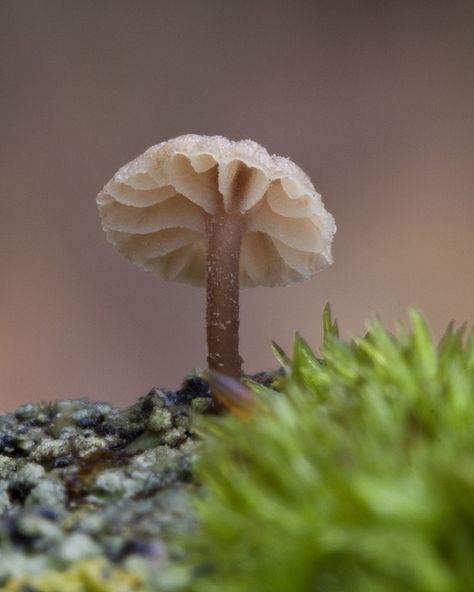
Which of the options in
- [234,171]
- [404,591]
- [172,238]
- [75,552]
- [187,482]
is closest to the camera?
[404,591]

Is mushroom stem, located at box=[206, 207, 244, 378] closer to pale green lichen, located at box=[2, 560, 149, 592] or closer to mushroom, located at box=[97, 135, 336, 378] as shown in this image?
mushroom, located at box=[97, 135, 336, 378]

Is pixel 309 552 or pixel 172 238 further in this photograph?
pixel 172 238

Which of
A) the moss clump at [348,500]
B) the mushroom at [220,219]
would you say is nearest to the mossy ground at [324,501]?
the moss clump at [348,500]

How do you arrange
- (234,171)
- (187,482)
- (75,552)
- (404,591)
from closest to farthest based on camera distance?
(404,591)
(75,552)
(187,482)
(234,171)

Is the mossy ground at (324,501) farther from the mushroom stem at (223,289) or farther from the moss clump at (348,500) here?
the mushroom stem at (223,289)

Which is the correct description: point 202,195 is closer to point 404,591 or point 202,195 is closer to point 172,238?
point 172,238

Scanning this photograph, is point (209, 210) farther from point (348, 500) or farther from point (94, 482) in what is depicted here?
point (348, 500)

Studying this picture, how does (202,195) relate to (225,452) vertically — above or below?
above

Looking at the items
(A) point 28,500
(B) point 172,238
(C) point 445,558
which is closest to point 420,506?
(C) point 445,558
